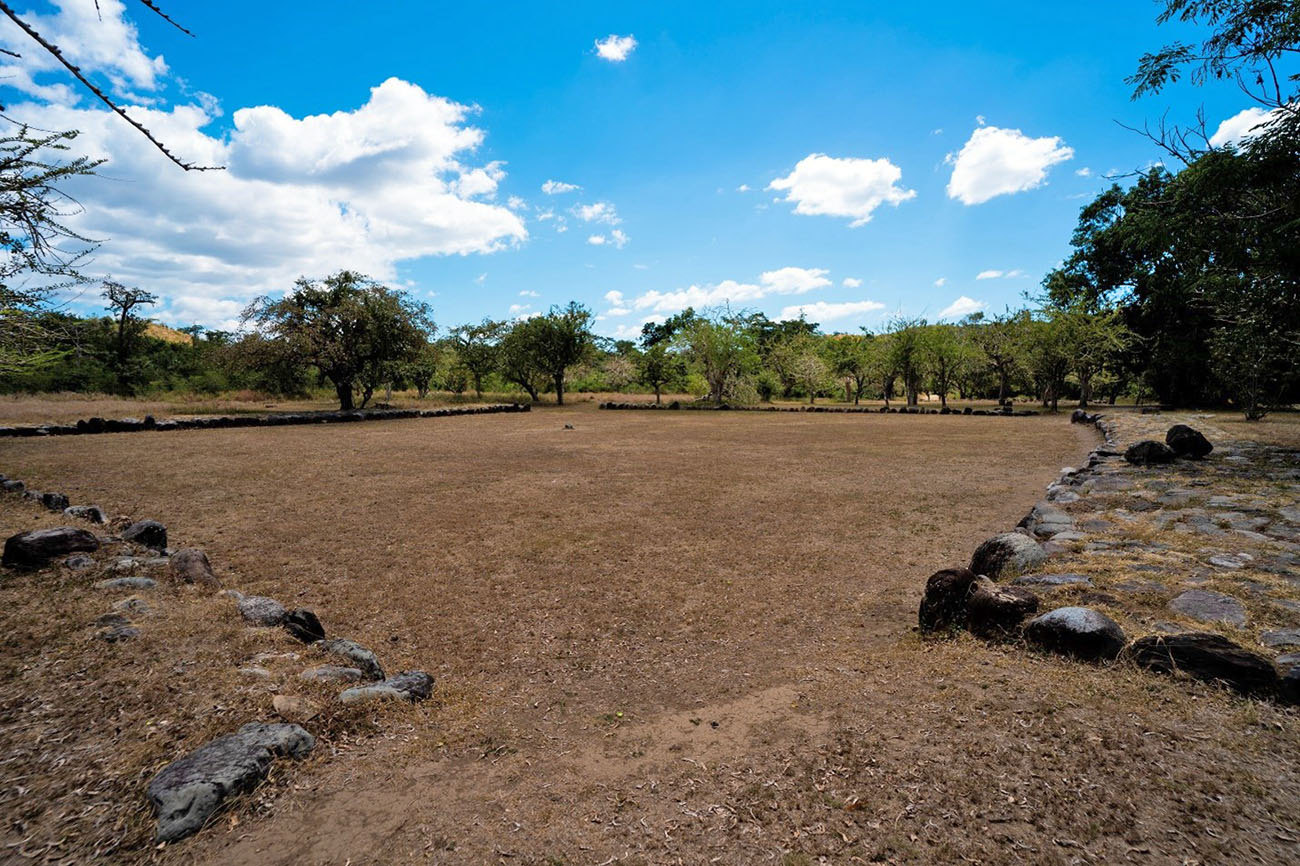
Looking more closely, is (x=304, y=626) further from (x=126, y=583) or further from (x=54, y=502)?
(x=54, y=502)

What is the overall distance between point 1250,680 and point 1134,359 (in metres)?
35.5

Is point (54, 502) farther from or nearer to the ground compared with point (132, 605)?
farther from the ground

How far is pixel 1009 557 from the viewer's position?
504cm

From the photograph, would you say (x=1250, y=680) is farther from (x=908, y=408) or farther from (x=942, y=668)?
(x=908, y=408)

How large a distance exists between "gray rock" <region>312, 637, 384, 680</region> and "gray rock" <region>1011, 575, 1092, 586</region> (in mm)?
4903

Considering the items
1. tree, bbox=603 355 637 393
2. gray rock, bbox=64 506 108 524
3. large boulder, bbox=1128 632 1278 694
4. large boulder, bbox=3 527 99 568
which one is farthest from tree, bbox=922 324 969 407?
large boulder, bbox=3 527 99 568

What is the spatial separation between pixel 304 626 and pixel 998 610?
5.17 metres

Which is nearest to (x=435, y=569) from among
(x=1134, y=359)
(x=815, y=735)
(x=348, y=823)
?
(x=348, y=823)

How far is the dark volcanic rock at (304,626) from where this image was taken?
416 cm


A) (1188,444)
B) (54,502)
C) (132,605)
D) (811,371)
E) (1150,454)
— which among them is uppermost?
(811,371)

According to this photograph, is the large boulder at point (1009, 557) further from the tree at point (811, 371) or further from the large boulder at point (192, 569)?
the tree at point (811, 371)

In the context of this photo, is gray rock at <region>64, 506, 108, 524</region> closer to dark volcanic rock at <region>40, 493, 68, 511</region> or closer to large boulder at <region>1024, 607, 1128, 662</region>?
dark volcanic rock at <region>40, 493, 68, 511</region>

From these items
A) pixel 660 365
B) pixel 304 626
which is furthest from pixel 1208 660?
pixel 660 365

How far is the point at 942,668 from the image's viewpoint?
3.55m
